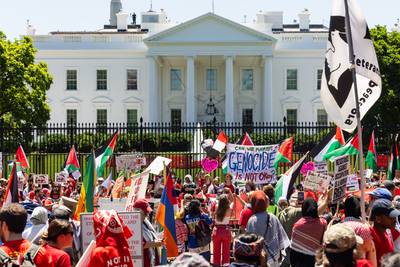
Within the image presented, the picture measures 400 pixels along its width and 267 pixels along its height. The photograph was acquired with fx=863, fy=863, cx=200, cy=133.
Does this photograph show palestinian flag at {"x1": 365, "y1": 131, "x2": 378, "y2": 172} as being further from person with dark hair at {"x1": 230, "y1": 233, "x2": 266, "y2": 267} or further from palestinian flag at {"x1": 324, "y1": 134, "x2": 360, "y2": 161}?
person with dark hair at {"x1": 230, "y1": 233, "x2": 266, "y2": 267}

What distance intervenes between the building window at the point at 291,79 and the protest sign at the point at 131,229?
189 ft

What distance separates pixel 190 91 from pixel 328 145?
144 feet

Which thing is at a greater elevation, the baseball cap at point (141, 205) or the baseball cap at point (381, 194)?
the baseball cap at point (381, 194)

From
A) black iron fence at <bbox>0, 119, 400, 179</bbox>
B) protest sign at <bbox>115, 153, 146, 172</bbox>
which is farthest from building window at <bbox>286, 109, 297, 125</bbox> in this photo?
protest sign at <bbox>115, 153, 146, 172</bbox>

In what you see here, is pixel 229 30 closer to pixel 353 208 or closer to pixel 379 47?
pixel 379 47

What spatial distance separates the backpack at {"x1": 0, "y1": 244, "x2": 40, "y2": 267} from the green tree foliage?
35.8m

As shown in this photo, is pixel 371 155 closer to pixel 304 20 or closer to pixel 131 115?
pixel 131 115

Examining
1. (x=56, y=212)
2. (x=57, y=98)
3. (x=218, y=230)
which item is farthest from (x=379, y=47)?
(x=56, y=212)

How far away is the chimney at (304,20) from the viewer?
73.6 meters

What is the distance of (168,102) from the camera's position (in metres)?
64.5

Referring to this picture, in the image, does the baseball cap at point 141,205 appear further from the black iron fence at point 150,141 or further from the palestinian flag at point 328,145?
the black iron fence at point 150,141

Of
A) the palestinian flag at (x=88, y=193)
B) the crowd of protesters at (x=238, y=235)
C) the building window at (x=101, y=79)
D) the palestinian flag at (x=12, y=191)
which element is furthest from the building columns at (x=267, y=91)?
the palestinian flag at (x=88, y=193)

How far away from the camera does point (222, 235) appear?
10.3 m

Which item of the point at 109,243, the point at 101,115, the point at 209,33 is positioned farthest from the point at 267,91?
the point at 109,243
